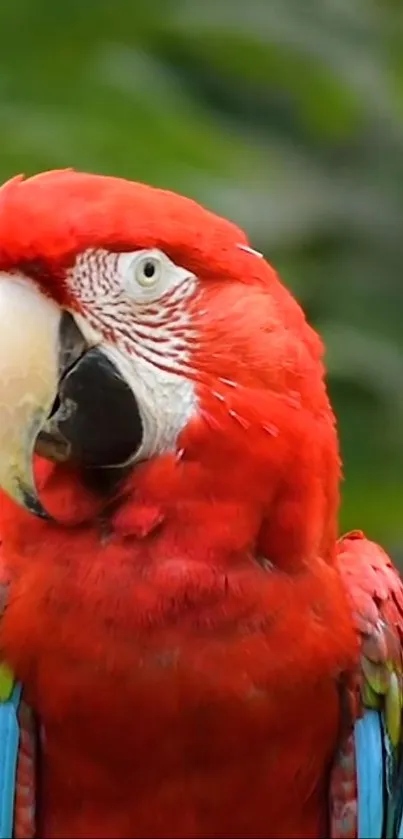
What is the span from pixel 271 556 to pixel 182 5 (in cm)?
58

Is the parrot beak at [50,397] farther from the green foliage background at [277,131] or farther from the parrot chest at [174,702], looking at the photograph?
the green foliage background at [277,131]

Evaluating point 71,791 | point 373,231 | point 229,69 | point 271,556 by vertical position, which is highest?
point 229,69

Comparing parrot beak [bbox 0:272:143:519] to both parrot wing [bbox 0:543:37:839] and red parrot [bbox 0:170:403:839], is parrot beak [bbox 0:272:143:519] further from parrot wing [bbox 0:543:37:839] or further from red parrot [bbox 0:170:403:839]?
parrot wing [bbox 0:543:37:839]

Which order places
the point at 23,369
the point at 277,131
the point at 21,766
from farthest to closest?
the point at 277,131
the point at 21,766
the point at 23,369

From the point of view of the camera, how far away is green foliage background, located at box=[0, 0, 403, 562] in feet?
4.28

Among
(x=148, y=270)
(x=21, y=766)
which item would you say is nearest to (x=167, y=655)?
(x=21, y=766)

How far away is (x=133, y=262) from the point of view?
100cm

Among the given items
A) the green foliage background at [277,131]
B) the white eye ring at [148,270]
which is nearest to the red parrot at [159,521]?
the white eye ring at [148,270]

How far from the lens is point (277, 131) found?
67.3 inches

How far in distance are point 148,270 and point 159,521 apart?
0.55ft

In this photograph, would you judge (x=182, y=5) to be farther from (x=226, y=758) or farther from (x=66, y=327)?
(x=226, y=758)

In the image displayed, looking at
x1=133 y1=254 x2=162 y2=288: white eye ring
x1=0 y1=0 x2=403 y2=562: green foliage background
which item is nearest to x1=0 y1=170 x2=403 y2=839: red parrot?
x1=133 y1=254 x2=162 y2=288: white eye ring

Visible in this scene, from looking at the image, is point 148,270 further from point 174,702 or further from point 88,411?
point 174,702

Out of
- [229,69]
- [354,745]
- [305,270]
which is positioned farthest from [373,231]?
[354,745]
